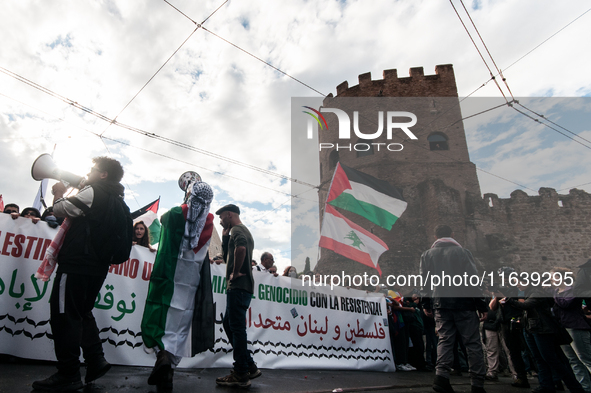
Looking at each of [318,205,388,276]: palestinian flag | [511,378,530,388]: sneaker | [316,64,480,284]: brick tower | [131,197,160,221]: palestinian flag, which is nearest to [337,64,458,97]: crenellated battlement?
[316,64,480,284]: brick tower

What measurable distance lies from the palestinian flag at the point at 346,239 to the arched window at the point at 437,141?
16.2 m

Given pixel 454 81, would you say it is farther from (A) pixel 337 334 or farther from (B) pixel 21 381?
(B) pixel 21 381

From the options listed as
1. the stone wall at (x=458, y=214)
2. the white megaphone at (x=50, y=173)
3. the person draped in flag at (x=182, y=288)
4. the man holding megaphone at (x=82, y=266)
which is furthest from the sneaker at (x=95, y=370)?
the stone wall at (x=458, y=214)

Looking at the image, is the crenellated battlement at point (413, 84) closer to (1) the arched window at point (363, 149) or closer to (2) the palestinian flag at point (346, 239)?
(1) the arched window at point (363, 149)

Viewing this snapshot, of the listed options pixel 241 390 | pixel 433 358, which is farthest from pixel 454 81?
pixel 241 390

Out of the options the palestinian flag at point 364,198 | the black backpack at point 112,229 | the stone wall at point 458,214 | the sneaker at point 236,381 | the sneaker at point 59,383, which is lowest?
the sneaker at point 236,381

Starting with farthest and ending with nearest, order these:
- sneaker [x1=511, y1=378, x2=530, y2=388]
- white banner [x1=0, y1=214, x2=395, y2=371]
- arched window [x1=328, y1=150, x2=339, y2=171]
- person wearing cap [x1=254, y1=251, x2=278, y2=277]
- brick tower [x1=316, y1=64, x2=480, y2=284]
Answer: arched window [x1=328, y1=150, x2=339, y2=171]
brick tower [x1=316, y1=64, x2=480, y2=284]
person wearing cap [x1=254, y1=251, x2=278, y2=277]
sneaker [x1=511, y1=378, x2=530, y2=388]
white banner [x1=0, y1=214, x2=395, y2=371]

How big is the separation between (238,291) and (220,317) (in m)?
1.69

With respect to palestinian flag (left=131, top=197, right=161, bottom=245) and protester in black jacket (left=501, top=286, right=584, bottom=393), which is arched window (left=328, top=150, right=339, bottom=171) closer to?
palestinian flag (left=131, top=197, right=161, bottom=245)

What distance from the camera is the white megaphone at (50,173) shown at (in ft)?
9.84

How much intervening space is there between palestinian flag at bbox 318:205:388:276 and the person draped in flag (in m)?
3.88

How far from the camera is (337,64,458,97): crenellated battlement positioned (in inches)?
878

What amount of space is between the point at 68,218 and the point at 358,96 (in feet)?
72.6

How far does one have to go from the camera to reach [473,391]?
140 inches
